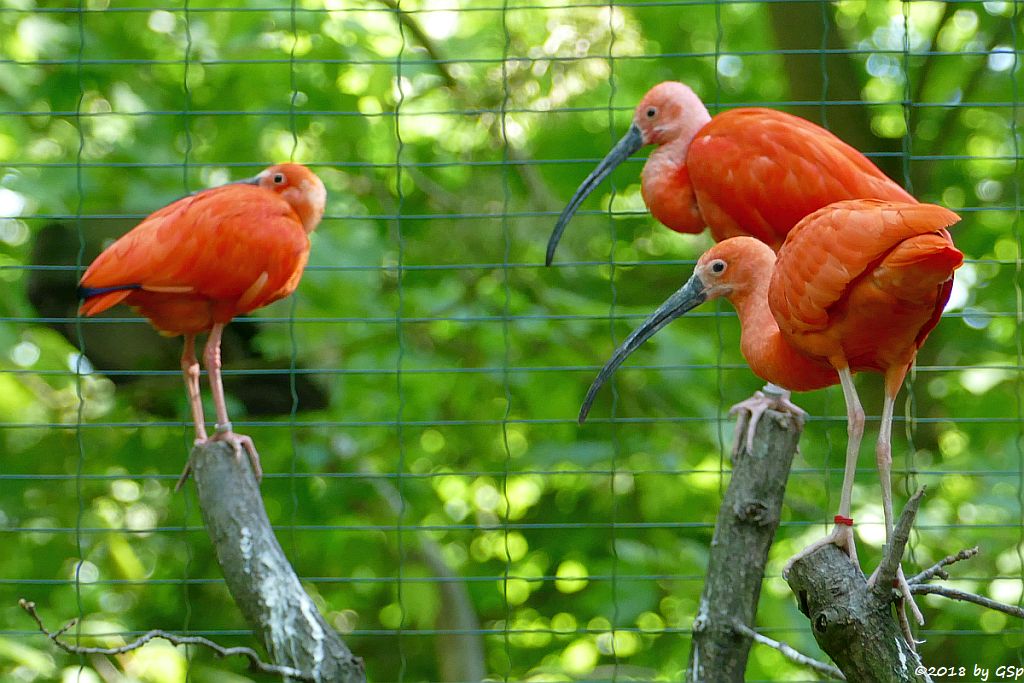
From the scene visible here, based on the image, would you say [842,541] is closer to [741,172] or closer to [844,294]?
[844,294]

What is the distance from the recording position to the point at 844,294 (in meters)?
2.28

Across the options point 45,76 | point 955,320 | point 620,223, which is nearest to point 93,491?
point 45,76

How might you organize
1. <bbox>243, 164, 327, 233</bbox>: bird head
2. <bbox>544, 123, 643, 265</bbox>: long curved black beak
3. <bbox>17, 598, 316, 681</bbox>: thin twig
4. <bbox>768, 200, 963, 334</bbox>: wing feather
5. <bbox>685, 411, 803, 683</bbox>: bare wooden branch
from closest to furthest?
<bbox>17, 598, 316, 681</bbox>: thin twig, <bbox>768, 200, 963, 334</bbox>: wing feather, <bbox>685, 411, 803, 683</bbox>: bare wooden branch, <bbox>243, 164, 327, 233</bbox>: bird head, <bbox>544, 123, 643, 265</bbox>: long curved black beak

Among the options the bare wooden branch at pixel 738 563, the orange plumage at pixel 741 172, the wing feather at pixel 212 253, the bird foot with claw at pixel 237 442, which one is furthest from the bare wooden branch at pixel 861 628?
the wing feather at pixel 212 253

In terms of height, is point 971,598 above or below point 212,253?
below

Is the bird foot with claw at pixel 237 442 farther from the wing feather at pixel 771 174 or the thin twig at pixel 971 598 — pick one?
the thin twig at pixel 971 598

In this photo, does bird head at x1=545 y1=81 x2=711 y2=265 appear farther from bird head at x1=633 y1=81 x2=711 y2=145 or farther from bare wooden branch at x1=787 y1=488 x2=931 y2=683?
bare wooden branch at x1=787 y1=488 x2=931 y2=683

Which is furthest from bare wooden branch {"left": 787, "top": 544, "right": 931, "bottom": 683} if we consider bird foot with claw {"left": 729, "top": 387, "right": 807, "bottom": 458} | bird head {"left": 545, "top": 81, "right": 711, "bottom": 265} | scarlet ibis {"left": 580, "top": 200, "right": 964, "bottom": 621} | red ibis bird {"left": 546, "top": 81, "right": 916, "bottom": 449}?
bird head {"left": 545, "top": 81, "right": 711, "bottom": 265}

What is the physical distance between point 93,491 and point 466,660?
5.68 ft

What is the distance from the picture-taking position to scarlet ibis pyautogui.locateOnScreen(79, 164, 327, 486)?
3100mm

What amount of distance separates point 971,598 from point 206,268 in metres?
2.14

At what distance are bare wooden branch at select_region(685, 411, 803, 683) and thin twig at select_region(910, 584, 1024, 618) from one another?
1.92 feet

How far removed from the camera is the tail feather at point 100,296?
3062mm

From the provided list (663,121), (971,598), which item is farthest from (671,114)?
(971,598)
